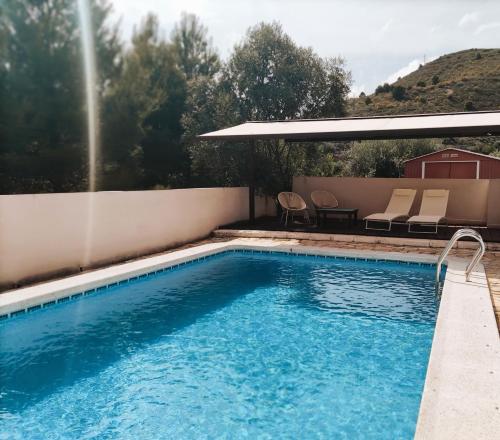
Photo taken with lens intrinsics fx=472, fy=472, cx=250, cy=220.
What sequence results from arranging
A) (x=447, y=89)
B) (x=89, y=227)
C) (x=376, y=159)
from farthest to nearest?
(x=447, y=89), (x=376, y=159), (x=89, y=227)

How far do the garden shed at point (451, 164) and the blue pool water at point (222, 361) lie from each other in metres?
23.5

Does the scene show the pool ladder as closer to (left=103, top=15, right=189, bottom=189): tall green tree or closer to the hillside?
(left=103, top=15, right=189, bottom=189): tall green tree

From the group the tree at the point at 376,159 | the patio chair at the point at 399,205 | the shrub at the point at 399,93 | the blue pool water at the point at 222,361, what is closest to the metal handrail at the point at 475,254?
the blue pool water at the point at 222,361

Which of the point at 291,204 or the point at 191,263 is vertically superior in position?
the point at 291,204

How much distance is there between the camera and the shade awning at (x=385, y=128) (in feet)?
31.6

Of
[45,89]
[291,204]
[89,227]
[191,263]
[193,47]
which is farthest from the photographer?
[193,47]

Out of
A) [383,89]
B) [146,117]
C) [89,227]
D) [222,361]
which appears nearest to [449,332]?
[222,361]

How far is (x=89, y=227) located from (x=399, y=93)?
4554 cm

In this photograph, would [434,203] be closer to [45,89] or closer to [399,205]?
[399,205]

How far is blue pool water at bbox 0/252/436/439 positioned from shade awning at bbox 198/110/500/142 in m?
3.54

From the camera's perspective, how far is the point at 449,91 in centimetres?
4628

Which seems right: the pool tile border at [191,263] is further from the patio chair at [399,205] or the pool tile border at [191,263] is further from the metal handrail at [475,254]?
the patio chair at [399,205]

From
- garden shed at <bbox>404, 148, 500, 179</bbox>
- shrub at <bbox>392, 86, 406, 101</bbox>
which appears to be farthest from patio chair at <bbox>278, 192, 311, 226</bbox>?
shrub at <bbox>392, 86, 406, 101</bbox>

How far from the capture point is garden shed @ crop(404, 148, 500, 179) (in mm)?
29594
